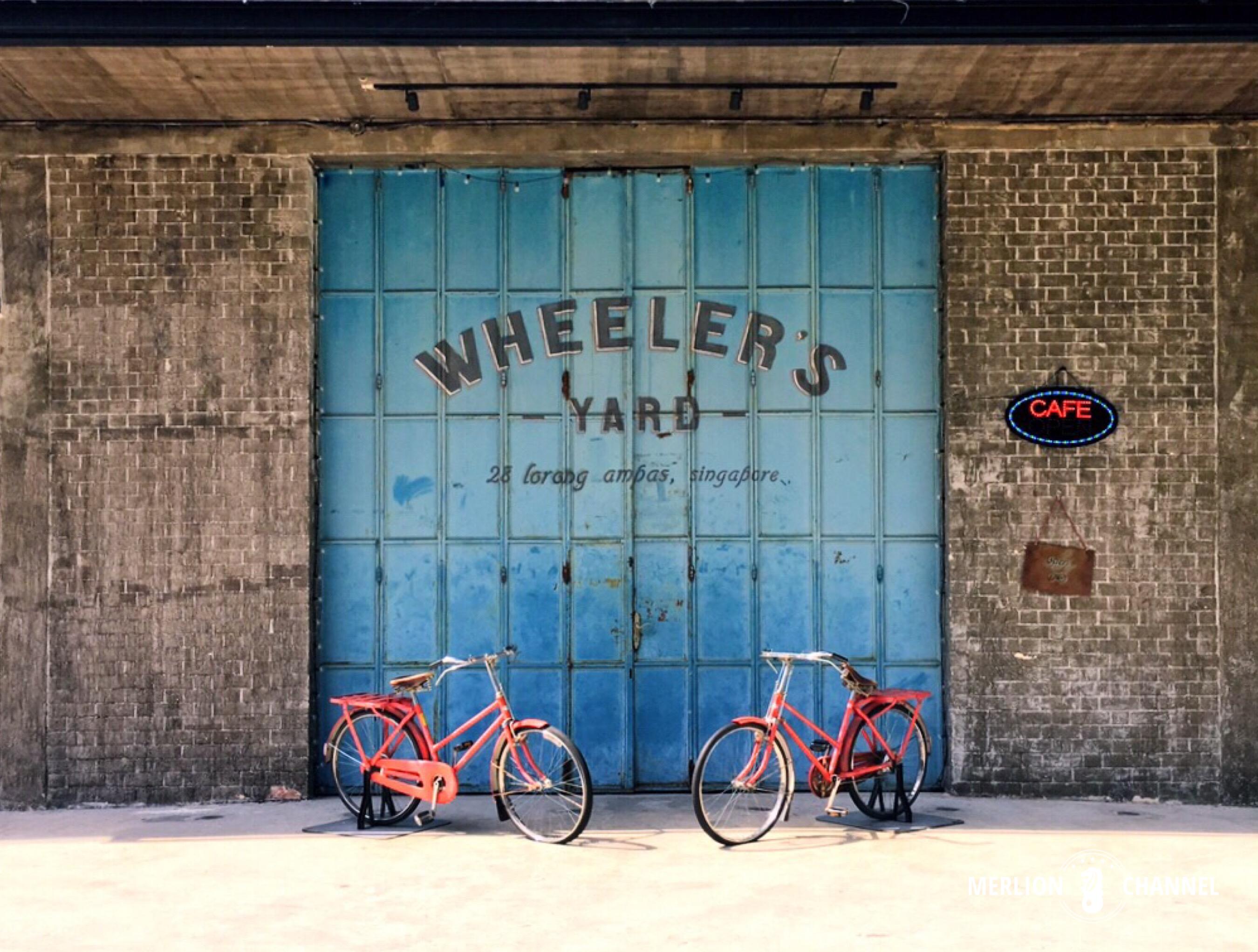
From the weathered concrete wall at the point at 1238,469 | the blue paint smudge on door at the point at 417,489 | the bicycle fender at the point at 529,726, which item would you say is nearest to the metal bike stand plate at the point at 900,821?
the bicycle fender at the point at 529,726

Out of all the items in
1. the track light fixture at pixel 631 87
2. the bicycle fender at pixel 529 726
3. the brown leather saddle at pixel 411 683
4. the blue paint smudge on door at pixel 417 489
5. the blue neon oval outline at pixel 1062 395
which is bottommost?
the bicycle fender at pixel 529 726

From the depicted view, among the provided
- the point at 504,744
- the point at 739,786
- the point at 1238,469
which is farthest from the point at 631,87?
the point at 1238,469

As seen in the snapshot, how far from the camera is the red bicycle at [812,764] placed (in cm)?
862

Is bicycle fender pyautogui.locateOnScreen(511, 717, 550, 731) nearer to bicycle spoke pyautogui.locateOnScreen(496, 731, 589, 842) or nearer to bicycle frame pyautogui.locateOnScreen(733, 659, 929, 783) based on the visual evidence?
bicycle spoke pyautogui.locateOnScreen(496, 731, 589, 842)

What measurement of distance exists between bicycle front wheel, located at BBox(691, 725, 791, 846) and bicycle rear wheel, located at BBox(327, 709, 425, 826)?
6.13ft

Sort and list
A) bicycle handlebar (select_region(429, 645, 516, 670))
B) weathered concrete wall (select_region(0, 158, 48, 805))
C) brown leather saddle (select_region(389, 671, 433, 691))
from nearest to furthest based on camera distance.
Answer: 1. bicycle handlebar (select_region(429, 645, 516, 670))
2. brown leather saddle (select_region(389, 671, 433, 691))
3. weathered concrete wall (select_region(0, 158, 48, 805))

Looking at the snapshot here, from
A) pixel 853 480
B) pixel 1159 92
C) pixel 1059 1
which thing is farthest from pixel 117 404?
pixel 1159 92

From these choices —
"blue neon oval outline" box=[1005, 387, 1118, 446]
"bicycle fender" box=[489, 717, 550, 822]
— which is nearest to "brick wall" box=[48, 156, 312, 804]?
"bicycle fender" box=[489, 717, 550, 822]

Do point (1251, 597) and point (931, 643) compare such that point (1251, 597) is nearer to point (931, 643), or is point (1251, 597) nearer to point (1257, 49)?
point (931, 643)

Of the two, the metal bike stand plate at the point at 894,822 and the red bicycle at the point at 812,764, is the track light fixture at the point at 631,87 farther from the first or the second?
the metal bike stand plate at the point at 894,822

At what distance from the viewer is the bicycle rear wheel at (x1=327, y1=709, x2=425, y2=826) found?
29.9 ft

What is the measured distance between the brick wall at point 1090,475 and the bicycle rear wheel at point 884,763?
0.51m

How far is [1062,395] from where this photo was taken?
9945 millimetres

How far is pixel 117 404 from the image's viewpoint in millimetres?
9977
